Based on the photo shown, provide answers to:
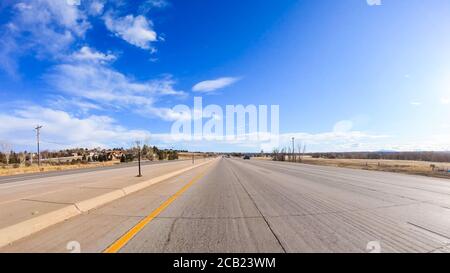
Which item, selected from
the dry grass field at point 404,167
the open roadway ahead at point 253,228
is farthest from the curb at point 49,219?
the dry grass field at point 404,167

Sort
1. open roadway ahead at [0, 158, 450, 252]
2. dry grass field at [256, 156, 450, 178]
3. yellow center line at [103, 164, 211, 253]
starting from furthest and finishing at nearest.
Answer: dry grass field at [256, 156, 450, 178], open roadway ahead at [0, 158, 450, 252], yellow center line at [103, 164, 211, 253]

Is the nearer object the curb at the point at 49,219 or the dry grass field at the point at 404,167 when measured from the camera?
the curb at the point at 49,219

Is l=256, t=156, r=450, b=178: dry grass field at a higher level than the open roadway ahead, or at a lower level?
lower

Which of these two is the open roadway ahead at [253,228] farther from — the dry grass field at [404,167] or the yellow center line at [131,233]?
the dry grass field at [404,167]

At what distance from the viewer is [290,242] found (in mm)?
4777

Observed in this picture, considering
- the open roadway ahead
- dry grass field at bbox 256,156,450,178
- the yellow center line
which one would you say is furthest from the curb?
dry grass field at bbox 256,156,450,178

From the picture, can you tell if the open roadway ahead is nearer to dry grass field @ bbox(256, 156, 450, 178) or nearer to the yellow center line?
the yellow center line

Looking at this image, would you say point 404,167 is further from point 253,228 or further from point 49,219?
point 49,219

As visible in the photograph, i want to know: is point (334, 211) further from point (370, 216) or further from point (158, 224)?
point (158, 224)

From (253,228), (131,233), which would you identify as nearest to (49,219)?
(131,233)
